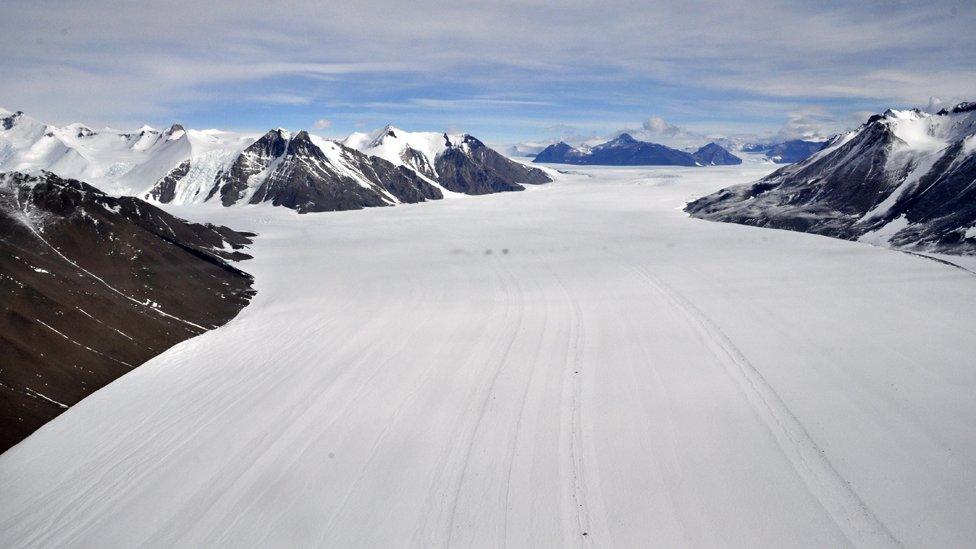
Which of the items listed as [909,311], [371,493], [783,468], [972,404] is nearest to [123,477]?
[371,493]

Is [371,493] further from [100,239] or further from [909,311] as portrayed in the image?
[909,311]

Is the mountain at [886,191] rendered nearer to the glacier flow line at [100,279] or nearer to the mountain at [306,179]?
the glacier flow line at [100,279]

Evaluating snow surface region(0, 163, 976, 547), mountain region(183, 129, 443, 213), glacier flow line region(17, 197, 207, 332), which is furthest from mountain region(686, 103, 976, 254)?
mountain region(183, 129, 443, 213)

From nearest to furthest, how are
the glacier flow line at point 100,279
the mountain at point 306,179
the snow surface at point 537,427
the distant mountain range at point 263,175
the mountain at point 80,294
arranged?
the snow surface at point 537,427, the mountain at point 80,294, the glacier flow line at point 100,279, the mountain at point 306,179, the distant mountain range at point 263,175

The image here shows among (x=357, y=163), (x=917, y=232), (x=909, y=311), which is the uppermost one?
(x=357, y=163)

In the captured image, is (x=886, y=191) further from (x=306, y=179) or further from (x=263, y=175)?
(x=263, y=175)

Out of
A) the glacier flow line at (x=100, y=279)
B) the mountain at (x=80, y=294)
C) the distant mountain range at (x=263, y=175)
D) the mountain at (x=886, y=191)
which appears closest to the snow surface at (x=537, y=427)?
the mountain at (x=80, y=294)
